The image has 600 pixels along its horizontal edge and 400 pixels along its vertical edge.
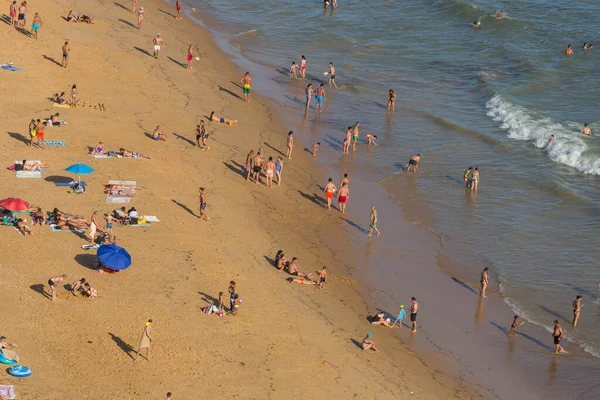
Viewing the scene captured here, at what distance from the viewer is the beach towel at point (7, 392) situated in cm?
1653

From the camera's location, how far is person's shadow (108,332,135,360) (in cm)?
1919

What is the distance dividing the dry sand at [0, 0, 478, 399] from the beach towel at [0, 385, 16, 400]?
9.8 inches

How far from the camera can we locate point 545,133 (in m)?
36.8

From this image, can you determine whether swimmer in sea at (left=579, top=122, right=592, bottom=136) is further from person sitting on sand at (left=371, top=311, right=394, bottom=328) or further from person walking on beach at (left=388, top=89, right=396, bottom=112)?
person sitting on sand at (left=371, top=311, right=394, bottom=328)

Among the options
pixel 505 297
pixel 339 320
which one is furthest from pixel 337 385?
pixel 505 297

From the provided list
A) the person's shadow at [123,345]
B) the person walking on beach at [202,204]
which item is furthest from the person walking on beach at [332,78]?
the person's shadow at [123,345]

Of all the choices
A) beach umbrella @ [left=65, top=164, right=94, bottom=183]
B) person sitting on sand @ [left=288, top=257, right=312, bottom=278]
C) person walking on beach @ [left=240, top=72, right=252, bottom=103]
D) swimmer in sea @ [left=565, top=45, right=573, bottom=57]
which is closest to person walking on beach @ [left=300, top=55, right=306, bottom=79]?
person walking on beach @ [left=240, top=72, right=252, bottom=103]

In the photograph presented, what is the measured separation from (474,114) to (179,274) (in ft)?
69.0

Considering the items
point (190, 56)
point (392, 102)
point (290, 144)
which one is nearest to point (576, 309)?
point (290, 144)

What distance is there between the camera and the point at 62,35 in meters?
40.4

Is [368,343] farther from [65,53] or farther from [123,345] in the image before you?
[65,53]

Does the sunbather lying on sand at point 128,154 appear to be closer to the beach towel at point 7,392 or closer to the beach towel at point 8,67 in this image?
the beach towel at point 8,67

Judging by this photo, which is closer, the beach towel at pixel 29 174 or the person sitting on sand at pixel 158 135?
the beach towel at pixel 29 174

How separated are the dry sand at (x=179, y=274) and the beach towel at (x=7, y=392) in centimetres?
25
